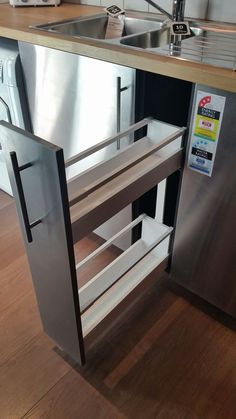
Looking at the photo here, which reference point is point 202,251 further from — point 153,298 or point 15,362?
point 15,362

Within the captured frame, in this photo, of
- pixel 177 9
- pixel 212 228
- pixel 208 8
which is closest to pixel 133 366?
pixel 212 228

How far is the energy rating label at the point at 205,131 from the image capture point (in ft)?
3.00

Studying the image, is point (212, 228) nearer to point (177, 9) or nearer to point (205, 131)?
point (205, 131)

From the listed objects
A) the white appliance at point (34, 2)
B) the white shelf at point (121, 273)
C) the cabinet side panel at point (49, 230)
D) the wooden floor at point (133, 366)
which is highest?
the white appliance at point (34, 2)

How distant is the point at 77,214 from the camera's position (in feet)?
2.56

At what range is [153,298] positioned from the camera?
1362 mm

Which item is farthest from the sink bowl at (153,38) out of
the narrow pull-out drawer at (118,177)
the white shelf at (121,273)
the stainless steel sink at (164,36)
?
the white shelf at (121,273)

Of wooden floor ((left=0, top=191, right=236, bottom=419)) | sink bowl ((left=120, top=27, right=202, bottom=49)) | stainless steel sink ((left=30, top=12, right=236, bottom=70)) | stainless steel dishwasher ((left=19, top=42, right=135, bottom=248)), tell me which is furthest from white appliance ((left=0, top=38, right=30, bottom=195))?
wooden floor ((left=0, top=191, right=236, bottom=419))

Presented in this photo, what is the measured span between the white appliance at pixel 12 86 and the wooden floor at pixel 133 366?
2.50 ft

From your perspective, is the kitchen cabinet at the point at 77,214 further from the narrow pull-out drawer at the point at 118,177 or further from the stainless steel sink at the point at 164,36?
the stainless steel sink at the point at 164,36

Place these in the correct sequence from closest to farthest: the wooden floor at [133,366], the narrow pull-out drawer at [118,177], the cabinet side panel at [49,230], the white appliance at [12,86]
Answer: the cabinet side panel at [49,230] < the narrow pull-out drawer at [118,177] < the wooden floor at [133,366] < the white appliance at [12,86]

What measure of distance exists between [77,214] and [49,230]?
8cm

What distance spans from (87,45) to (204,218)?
68 cm

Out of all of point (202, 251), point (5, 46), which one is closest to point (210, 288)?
point (202, 251)
